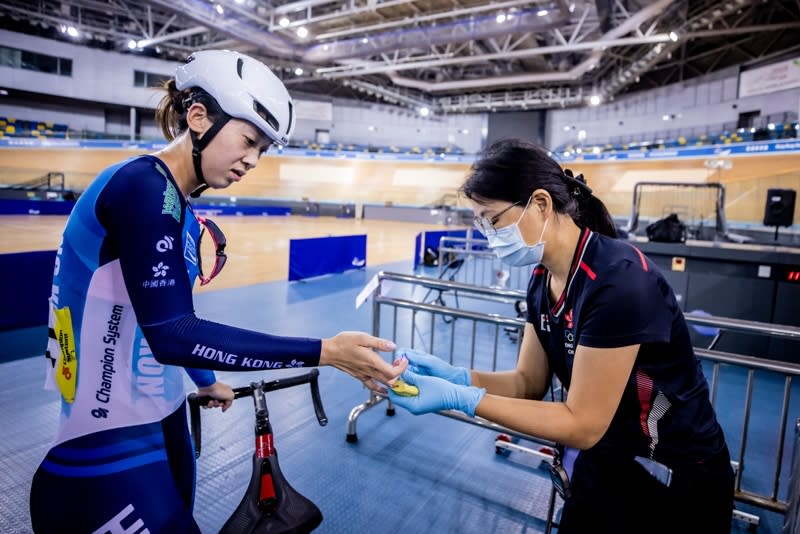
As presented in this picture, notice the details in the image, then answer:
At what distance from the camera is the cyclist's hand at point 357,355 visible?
1312 mm

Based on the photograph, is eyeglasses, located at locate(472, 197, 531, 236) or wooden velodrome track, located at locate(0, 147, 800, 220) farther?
wooden velodrome track, located at locate(0, 147, 800, 220)

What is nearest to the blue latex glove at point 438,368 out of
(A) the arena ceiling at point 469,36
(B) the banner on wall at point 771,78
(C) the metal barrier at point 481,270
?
(C) the metal barrier at point 481,270

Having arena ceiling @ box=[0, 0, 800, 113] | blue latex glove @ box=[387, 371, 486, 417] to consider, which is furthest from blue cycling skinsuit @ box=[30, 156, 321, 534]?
arena ceiling @ box=[0, 0, 800, 113]

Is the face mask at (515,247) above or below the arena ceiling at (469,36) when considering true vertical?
below

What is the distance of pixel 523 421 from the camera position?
140cm

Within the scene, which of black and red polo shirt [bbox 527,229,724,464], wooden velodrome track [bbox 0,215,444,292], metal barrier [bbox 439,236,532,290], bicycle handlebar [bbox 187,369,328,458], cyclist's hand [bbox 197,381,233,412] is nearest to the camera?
black and red polo shirt [bbox 527,229,724,464]

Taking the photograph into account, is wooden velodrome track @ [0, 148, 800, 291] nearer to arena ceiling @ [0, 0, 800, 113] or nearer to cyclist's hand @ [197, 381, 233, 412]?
arena ceiling @ [0, 0, 800, 113]

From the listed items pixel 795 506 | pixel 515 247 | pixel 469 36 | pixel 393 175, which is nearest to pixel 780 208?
pixel 795 506

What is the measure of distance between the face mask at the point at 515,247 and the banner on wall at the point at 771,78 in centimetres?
2677

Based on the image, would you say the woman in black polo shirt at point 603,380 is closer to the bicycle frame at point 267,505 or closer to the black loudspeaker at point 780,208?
the bicycle frame at point 267,505

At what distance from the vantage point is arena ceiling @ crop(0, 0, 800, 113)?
57.6 feet

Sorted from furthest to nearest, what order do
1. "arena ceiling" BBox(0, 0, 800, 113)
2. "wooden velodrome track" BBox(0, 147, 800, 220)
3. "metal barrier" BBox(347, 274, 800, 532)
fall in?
"wooden velodrome track" BBox(0, 147, 800, 220) < "arena ceiling" BBox(0, 0, 800, 113) < "metal barrier" BBox(347, 274, 800, 532)

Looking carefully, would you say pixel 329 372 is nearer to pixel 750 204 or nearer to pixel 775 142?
pixel 750 204

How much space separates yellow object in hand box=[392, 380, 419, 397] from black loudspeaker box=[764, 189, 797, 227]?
33.5 feet
